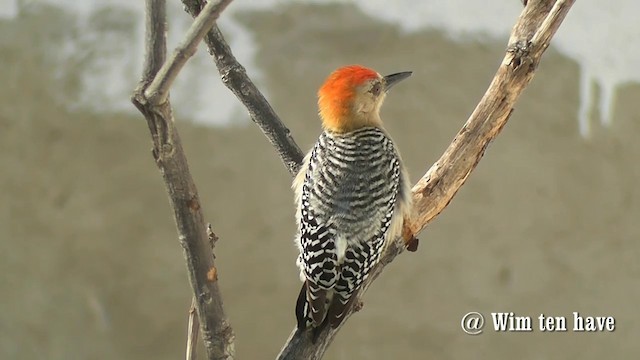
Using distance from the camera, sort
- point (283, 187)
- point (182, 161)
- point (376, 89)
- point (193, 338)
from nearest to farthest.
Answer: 1. point (182, 161)
2. point (193, 338)
3. point (376, 89)
4. point (283, 187)

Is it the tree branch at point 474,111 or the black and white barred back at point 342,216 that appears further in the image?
the tree branch at point 474,111

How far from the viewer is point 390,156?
1892mm

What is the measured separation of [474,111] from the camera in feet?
5.98

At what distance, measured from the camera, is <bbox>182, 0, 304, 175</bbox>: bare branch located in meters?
1.86

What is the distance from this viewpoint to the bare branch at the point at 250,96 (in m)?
1.86

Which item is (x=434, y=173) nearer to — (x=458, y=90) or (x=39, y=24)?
(x=458, y=90)

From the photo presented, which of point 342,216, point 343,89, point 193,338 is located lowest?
point 193,338

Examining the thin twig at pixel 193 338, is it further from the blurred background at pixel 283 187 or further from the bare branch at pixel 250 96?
the blurred background at pixel 283 187

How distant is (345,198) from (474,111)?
380 millimetres

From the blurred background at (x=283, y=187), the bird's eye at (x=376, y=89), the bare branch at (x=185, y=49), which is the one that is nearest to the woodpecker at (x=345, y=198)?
the bird's eye at (x=376, y=89)

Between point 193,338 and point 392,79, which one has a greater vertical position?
point 392,79

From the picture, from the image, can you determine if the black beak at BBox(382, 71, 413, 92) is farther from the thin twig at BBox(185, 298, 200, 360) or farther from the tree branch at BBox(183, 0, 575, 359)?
the thin twig at BBox(185, 298, 200, 360)

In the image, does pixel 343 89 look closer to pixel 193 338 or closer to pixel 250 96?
pixel 250 96

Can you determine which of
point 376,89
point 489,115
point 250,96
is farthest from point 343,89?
point 489,115
